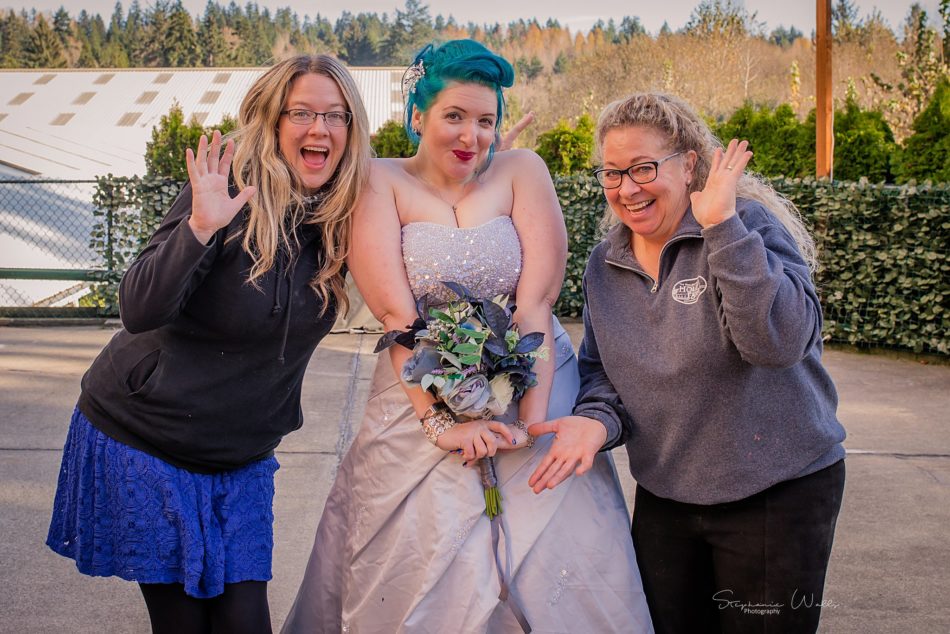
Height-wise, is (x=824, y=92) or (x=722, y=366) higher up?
(x=824, y=92)

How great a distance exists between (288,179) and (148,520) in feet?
2.90

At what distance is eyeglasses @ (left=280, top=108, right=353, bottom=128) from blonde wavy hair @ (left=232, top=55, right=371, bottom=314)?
31 millimetres

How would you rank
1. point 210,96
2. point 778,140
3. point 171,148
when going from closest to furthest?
point 171,148 → point 778,140 → point 210,96

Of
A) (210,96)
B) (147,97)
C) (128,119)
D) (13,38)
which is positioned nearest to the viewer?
(128,119)

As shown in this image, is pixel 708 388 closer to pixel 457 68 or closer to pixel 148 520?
pixel 457 68

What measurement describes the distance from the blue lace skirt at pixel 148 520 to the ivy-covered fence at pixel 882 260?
5872 millimetres

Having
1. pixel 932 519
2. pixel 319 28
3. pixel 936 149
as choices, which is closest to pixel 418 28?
pixel 319 28

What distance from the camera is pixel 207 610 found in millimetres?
2227

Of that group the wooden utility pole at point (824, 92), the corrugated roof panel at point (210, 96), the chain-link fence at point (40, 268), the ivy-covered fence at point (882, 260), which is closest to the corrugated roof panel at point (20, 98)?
the corrugated roof panel at point (210, 96)

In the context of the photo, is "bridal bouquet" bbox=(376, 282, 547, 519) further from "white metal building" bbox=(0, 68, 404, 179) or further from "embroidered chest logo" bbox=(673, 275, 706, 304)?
"white metal building" bbox=(0, 68, 404, 179)

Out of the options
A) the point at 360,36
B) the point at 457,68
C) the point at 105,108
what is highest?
the point at 360,36

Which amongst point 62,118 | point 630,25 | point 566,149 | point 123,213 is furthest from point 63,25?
point 566,149

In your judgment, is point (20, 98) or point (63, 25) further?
point (63, 25)

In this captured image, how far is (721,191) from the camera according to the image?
6.07 feet
